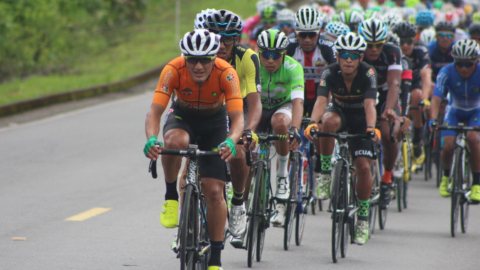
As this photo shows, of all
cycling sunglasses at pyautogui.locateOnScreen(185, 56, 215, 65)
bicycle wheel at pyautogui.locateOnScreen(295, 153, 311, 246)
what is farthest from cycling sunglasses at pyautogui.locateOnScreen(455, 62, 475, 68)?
cycling sunglasses at pyautogui.locateOnScreen(185, 56, 215, 65)

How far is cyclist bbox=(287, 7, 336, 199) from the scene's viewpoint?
30.3 ft

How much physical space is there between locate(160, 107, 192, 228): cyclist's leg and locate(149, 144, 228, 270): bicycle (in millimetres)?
156

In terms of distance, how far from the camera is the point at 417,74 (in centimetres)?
1280

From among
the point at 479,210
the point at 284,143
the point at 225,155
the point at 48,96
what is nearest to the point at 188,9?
the point at 48,96

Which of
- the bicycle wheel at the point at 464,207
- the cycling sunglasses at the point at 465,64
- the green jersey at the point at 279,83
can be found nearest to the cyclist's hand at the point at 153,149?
the green jersey at the point at 279,83

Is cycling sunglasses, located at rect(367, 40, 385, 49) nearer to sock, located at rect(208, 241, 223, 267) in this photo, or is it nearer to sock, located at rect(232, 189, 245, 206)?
sock, located at rect(232, 189, 245, 206)

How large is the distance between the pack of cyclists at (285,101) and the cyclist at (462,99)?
13 millimetres

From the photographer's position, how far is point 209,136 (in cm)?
639

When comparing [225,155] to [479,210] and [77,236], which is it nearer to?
[77,236]

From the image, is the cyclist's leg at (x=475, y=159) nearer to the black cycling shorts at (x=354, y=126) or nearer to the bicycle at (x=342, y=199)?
the black cycling shorts at (x=354, y=126)

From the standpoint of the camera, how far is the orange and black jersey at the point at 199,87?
606 centimetres

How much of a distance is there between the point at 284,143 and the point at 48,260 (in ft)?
9.00

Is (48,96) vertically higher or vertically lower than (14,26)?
lower

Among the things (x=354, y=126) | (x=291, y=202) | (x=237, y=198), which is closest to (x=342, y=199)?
(x=291, y=202)
